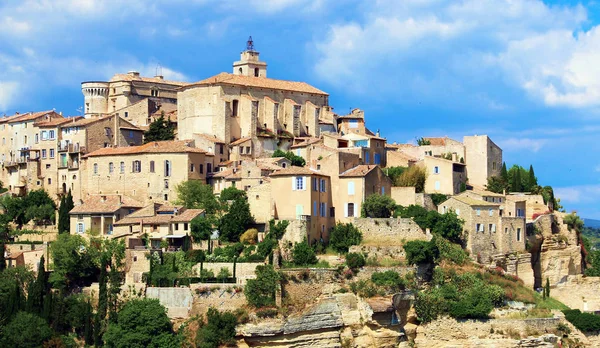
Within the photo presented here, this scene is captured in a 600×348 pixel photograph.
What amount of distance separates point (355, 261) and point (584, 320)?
520 inches

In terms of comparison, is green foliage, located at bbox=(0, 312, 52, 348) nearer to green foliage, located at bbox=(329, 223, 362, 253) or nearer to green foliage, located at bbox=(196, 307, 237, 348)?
green foliage, located at bbox=(196, 307, 237, 348)

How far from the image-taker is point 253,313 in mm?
55656

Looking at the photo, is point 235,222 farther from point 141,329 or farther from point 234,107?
point 234,107

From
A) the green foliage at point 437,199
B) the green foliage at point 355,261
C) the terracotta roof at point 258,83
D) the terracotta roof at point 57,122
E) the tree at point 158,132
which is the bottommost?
the green foliage at point 355,261

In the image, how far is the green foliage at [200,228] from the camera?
203 feet

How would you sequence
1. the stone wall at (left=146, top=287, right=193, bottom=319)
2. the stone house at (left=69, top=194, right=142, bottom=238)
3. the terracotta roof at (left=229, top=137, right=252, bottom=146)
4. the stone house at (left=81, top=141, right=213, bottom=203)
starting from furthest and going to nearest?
1. the terracotta roof at (left=229, top=137, right=252, bottom=146)
2. the stone house at (left=81, top=141, right=213, bottom=203)
3. the stone house at (left=69, top=194, right=142, bottom=238)
4. the stone wall at (left=146, top=287, right=193, bottom=319)

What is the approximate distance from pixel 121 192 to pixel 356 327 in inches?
807

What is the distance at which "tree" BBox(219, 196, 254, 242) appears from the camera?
6209cm

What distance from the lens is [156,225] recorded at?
208 feet

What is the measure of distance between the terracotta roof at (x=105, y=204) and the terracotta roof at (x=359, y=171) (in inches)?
488

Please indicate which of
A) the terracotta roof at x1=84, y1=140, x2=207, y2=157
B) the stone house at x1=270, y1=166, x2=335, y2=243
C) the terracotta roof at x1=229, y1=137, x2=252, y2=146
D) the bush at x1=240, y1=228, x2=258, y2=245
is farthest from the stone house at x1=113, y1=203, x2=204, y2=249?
the terracotta roof at x1=229, y1=137, x2=252, y2=146

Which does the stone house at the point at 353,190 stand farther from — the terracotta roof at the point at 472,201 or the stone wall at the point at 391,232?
the terracotta roof at the point at 472,201

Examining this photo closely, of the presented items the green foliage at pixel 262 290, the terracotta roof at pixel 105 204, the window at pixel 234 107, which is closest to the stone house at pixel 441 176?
the window at pixel 234 107

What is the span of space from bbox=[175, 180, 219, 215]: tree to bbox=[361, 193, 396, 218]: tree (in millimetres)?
8620
